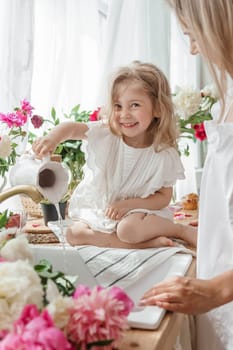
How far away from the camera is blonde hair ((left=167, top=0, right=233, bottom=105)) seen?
3.03 feet

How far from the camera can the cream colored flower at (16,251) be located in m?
0.68

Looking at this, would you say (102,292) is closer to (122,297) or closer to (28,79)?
(122,297)

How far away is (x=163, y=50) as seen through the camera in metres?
2.37

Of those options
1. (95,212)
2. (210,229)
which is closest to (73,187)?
(95,212)

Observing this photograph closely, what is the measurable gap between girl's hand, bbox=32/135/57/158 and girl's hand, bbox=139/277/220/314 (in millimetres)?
640

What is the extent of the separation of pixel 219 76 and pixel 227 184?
21 cm

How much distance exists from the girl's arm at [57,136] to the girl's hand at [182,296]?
64 centimetres

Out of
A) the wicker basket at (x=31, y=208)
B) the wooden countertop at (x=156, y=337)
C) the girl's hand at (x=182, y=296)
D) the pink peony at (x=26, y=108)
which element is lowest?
the wooden countertop at (x=156, y=337)

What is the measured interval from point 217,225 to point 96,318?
0.57 m

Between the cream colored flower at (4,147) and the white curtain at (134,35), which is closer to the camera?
the cream colored flower at (4,147)

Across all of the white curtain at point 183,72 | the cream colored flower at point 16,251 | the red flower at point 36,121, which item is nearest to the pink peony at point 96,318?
the cream colored flower at point 16,251

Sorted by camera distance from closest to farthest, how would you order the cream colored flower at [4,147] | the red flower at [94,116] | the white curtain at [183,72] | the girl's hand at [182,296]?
the girl's hand at [182,296]
the cream colored flower at [4,147]
the red flower at [94,116]
the white curtain at [183,72]

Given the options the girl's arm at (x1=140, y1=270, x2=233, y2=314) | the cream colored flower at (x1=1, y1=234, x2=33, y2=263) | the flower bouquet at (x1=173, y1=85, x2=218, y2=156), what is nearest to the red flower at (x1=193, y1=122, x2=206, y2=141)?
the flower bouquet at (x1=173, y1=85, x2=218, y2=156)

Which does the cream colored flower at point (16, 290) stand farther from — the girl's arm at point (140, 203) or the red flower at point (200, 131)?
the red flower at point (200, 131)
